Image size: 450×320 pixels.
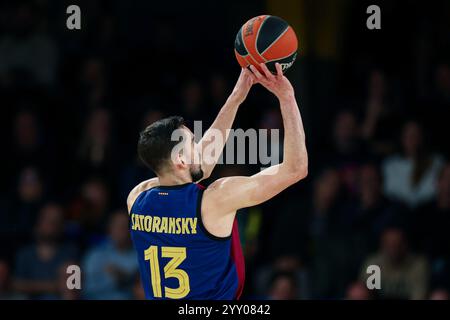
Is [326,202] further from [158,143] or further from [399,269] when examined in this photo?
[158,143]

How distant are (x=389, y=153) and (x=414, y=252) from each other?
1511 mm

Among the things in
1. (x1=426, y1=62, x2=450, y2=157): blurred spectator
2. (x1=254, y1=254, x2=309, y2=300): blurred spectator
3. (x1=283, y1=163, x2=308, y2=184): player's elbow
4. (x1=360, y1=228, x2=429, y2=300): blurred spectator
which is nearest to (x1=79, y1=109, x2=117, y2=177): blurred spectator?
(x1=254, y1=254, x2=309, y2=300): blurred spectator

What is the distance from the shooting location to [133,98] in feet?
41.8

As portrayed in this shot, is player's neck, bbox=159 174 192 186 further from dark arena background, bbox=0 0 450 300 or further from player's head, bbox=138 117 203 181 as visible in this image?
dark arena background, bbox=0 0 450 300

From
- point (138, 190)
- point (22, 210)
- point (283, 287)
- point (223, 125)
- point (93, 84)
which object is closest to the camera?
point (138, 190)

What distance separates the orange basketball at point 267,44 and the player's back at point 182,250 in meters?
0.87

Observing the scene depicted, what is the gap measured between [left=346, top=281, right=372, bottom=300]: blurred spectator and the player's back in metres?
3.59

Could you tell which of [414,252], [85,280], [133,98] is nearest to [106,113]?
[133,98]

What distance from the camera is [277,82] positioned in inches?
217

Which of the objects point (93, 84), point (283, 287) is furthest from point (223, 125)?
point (93, 84)

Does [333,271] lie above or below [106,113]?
below

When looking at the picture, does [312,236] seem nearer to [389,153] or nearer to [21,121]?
[389,153]

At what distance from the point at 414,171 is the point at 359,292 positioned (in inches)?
75.5

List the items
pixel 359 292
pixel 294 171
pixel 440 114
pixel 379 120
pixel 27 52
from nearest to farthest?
pixel 294 171, pixel 359 292, pixel 440 114, pixel 379 120, pixel 27 52
